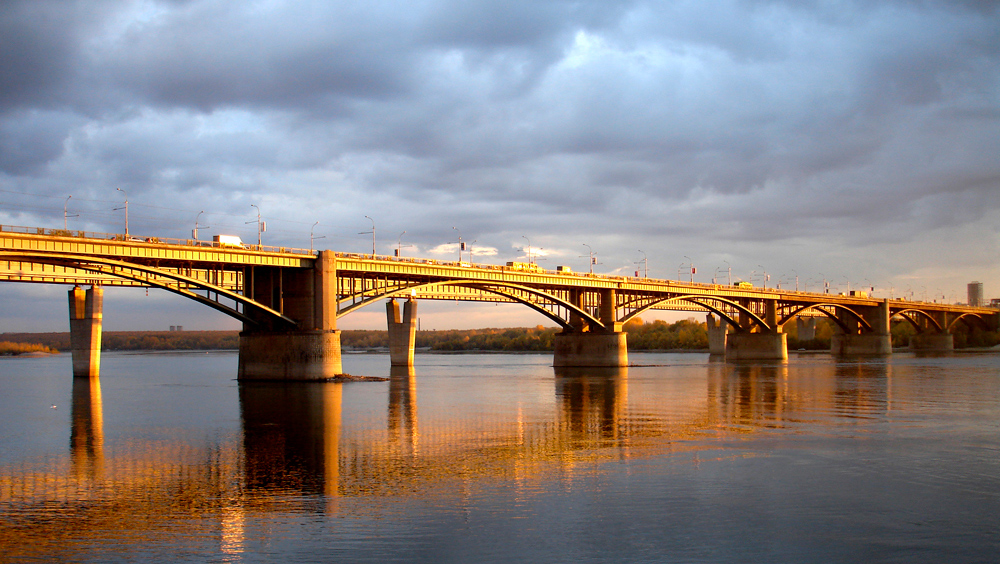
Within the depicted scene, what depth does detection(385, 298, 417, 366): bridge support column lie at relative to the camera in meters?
91.6

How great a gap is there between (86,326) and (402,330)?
33.6 meters

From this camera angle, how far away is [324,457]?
1030 inches

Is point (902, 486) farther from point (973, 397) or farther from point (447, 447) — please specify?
point (973, 397)

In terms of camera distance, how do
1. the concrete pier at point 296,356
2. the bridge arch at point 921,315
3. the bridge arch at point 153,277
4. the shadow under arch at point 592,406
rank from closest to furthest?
1. the shadow under arch at point 592,406
2. the bridge arch at point 153,277
3. the concrete pier at point 296,356
4. the bridge arch at point 921,315

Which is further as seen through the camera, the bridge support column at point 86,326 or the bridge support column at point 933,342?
the bridge support column at point 933,342

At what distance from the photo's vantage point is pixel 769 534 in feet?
53.1

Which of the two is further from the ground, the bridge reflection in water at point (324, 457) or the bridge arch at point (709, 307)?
the bridge arch at point (709, 307)

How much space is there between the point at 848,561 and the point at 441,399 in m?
38.7

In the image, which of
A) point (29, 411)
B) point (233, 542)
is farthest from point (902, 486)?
point (29, 411)

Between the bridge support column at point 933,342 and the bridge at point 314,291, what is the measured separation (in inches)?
2593

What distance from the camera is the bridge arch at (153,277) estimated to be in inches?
2053

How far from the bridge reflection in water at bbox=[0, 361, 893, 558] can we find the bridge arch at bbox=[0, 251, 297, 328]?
31.8 feet

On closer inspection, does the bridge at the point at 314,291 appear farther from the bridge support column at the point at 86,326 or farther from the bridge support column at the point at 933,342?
the bridge support column at the point at 933,342

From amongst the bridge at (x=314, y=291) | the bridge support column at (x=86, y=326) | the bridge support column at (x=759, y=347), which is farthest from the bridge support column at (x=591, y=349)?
the bridge support column at (x=86, y=326)
